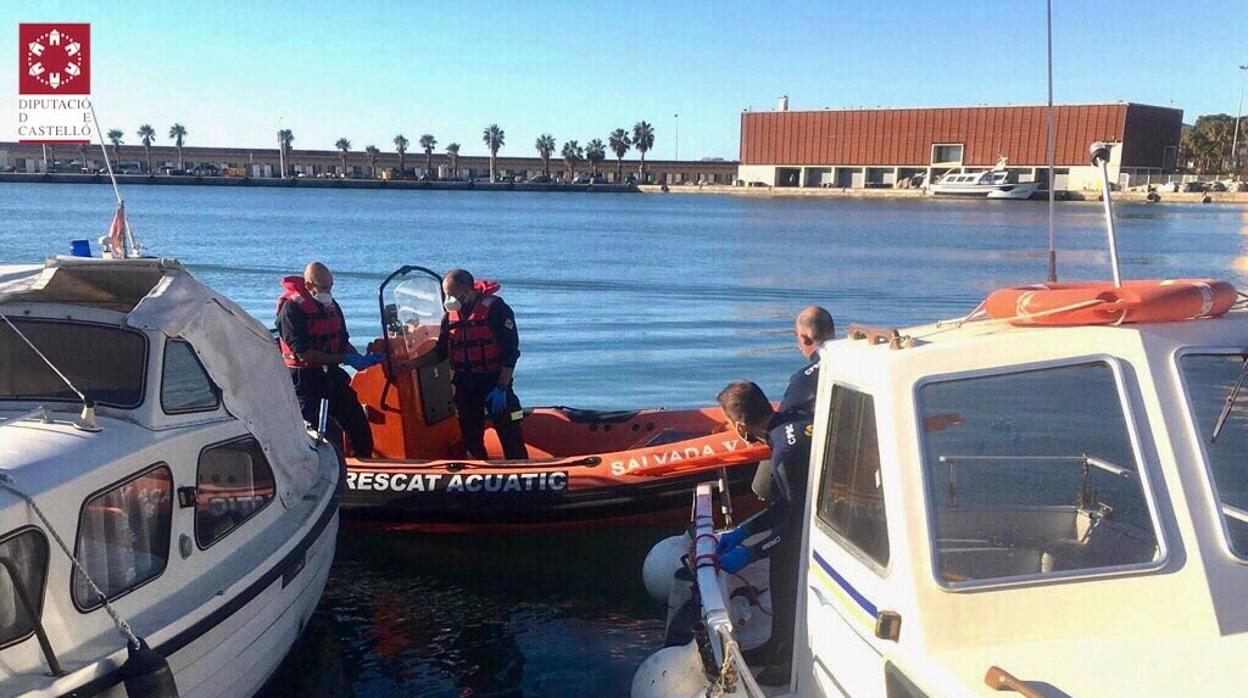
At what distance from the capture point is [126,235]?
6387 millimetres

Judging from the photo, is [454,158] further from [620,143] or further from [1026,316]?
A: [1026,316]

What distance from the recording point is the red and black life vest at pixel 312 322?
796 centimetres

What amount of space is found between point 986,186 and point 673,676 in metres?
96.0

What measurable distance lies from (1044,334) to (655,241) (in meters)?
46.0

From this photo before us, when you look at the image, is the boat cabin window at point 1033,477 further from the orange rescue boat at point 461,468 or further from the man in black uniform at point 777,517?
the orange rescue boat at point 461,468

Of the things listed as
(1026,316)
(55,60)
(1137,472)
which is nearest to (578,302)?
(55,60)

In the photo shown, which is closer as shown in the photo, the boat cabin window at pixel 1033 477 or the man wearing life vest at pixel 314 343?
the boat cabin window at pixel 1033 477

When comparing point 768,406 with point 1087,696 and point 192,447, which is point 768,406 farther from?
point 192,447

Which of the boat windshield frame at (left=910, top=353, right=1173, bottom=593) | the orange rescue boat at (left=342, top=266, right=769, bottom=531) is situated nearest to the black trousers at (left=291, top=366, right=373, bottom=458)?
the orange rescue boat at (left=342, top=266, right=769, bottom=531)

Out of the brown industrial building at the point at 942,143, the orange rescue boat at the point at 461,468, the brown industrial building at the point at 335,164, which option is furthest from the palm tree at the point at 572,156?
the orange rescue boat at the point at 461,468

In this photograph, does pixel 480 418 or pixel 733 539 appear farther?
pixel 480 418

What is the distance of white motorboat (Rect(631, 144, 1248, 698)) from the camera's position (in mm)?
2732

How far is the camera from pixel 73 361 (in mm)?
4961

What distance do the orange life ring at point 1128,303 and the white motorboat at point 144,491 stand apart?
3.30 m
